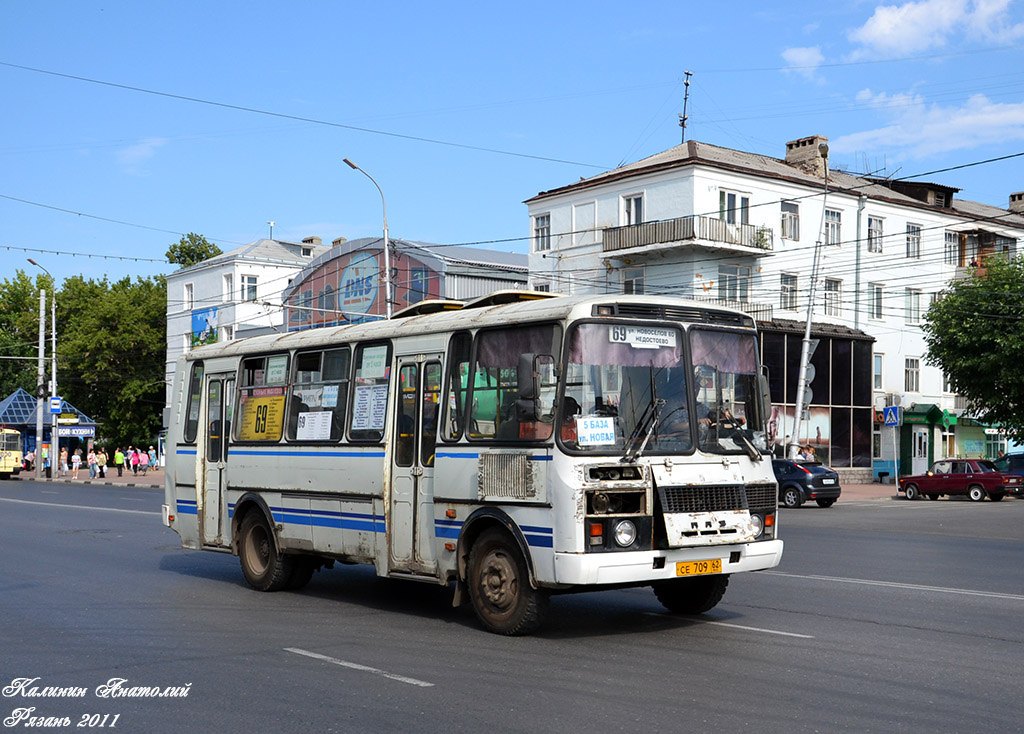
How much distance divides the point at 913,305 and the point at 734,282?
43.3 feet

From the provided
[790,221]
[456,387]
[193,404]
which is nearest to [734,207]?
[790,221]

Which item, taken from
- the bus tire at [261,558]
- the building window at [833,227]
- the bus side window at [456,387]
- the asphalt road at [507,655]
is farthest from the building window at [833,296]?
the bus side window at [456,387]

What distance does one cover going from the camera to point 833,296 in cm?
5012

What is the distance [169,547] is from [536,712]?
12357 mm

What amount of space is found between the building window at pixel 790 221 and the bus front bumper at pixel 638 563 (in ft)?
130

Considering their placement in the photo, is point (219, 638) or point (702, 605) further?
point (702, 605)

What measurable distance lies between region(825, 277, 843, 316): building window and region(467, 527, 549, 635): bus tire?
4251cm

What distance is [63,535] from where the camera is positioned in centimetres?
1997

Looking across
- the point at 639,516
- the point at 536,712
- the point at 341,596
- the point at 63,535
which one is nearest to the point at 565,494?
the point at 639,516

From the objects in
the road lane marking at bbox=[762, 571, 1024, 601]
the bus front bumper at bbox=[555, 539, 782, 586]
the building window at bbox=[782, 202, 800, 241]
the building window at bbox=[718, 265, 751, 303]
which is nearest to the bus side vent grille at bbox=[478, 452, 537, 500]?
the bus front bumper at bbox=[555, 539, 782, 586]

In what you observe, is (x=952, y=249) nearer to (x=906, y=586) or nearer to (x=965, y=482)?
(x=965, y=482)

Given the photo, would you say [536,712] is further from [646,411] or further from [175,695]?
[646,411]

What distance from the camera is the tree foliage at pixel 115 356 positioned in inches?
2992

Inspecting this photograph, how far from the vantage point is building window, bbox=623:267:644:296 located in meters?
46.8
